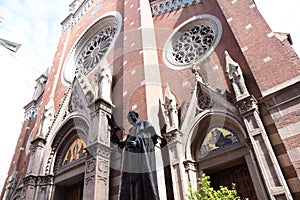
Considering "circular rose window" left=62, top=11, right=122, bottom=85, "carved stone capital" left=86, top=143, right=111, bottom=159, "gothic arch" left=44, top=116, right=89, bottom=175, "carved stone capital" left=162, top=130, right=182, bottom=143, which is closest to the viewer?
"carved stone capital" left=162, top=130, right=182, bottom=143

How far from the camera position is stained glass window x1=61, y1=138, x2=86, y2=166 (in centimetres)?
999

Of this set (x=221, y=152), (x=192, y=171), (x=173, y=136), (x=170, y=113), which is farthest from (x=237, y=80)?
(x=192, y=171)


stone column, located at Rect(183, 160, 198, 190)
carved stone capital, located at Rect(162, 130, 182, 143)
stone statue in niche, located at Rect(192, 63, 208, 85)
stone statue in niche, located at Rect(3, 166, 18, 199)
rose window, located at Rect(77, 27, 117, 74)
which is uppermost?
rose window, located at Rect(77, 27, 117, 74)

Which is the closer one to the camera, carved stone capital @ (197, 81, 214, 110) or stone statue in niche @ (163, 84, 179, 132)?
stone statue in niche @ (163, 84, 179, 132)

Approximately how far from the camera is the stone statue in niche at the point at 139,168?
3.87 m

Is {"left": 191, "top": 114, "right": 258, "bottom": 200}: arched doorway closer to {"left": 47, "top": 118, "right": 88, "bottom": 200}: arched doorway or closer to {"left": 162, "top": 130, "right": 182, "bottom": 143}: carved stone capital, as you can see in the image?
{"left": 162, "top": 130, "right": 182, "bottom": 143}: carved stone capital

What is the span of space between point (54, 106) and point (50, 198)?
5.58 m

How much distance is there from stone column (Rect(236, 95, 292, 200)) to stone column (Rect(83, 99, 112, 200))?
14.5 ft

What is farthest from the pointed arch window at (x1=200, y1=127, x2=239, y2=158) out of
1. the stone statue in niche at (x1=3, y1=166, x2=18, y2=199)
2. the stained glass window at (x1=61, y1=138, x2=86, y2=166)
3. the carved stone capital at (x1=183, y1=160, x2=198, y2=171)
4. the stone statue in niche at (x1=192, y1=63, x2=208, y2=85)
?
the stone statue in niche at (x1=3, y1=166, x2=18, y2=199)

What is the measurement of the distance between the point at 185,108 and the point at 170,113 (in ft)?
2.38

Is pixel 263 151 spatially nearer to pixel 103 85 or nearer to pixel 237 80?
pixel 237 80

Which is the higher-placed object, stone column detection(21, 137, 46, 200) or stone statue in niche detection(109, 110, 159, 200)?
stone column detection(21, 137, 46, 200)

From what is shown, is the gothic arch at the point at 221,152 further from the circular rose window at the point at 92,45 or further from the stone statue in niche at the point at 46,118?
the circular rose window at the point at 92,45

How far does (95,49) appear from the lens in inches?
587
